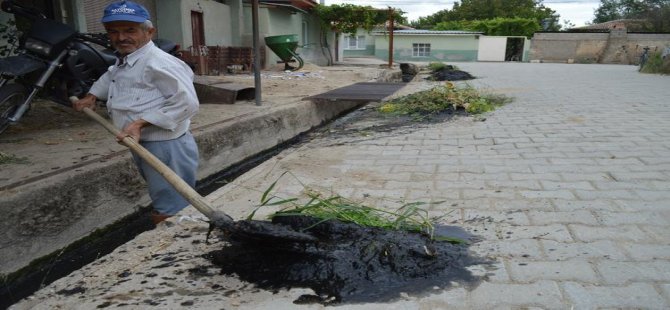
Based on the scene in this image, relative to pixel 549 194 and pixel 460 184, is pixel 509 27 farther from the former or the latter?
pixel 549 194

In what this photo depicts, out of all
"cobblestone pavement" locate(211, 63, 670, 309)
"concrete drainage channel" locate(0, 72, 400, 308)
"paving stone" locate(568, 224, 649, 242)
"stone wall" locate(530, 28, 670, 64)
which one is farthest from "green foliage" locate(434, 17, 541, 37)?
"paving stone" locate(568, 224, 649, 242)

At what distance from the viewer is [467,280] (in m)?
2.06

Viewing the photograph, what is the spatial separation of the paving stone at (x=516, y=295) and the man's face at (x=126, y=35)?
2.08m

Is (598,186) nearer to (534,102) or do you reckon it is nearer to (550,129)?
(550,129)

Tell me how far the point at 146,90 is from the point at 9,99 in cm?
209

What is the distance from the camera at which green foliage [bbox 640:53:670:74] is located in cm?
1591

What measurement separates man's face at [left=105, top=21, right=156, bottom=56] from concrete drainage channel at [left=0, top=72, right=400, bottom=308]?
112 cm

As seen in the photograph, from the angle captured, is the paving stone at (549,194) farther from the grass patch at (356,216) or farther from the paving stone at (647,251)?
the grass patch at (356,216)

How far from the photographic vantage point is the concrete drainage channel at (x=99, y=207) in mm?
2738

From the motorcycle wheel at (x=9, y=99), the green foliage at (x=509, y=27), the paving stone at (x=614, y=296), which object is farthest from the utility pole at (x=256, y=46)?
the green foliage at (x=509, y=27)

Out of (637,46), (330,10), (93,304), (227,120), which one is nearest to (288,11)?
(330,10)

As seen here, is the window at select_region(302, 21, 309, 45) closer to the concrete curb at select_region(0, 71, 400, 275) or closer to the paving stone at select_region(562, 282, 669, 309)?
the concrete curb at select_region(0, 71, 400, 275)

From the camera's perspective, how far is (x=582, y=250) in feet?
7.54

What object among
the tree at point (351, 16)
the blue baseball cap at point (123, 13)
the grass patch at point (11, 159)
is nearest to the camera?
the blue baseball cap at point (123, 13)
